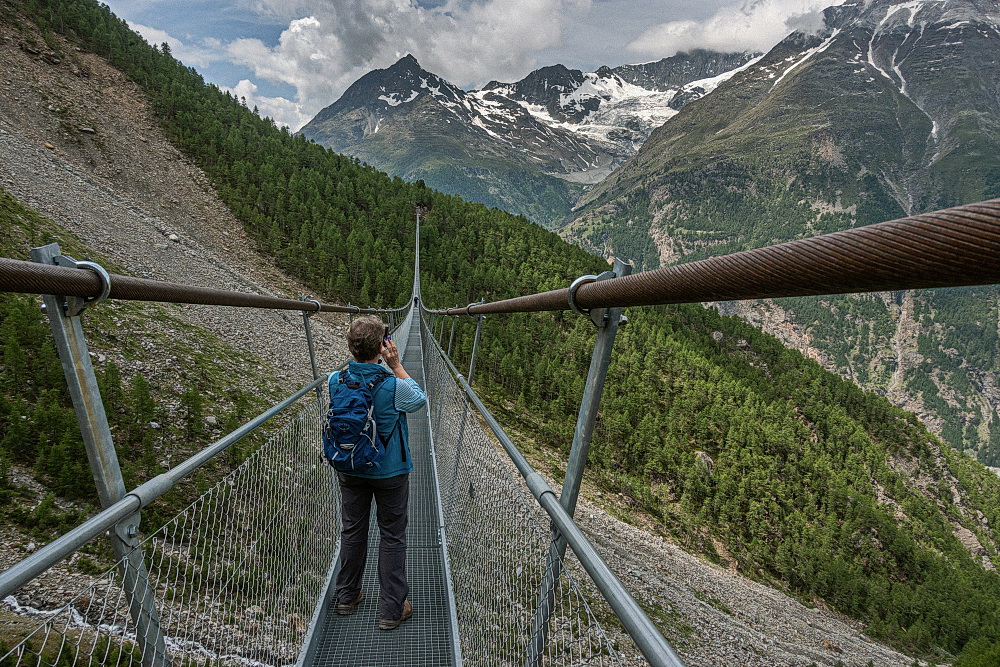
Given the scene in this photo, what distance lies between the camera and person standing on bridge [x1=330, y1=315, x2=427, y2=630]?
7.94 ft

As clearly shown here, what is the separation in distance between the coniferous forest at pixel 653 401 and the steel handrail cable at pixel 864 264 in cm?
2310

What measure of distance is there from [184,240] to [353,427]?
17.6 m

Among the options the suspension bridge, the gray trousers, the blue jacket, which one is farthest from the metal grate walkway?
the blue jacket

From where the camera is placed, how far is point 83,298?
117 cm

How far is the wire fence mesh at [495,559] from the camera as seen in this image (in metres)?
1.66

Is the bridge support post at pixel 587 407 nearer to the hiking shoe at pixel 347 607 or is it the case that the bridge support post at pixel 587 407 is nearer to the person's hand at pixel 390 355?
the person's hand at pixel 390 355

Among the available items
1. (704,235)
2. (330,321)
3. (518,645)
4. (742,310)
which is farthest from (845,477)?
(704,235)

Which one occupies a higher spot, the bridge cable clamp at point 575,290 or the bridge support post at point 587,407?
the bridge cable clamp at point 575,290

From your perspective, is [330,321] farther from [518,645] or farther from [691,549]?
[691,549]

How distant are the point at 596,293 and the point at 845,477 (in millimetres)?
48696

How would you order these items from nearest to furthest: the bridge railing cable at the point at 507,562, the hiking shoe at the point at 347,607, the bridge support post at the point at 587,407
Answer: the bridge railing cable at the point at 507,562 → the bridge support post at the point at 587,407 → the hiking shoe at the point at 347,607

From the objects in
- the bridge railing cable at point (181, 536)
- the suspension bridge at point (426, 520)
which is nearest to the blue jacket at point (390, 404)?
the suspension bridge at point (426, 520)

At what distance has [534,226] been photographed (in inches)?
2035

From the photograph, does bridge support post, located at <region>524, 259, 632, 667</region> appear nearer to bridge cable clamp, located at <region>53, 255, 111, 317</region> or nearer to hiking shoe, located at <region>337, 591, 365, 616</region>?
bridge cable clamp, located at <region>53, 255, 111, 317</region>
